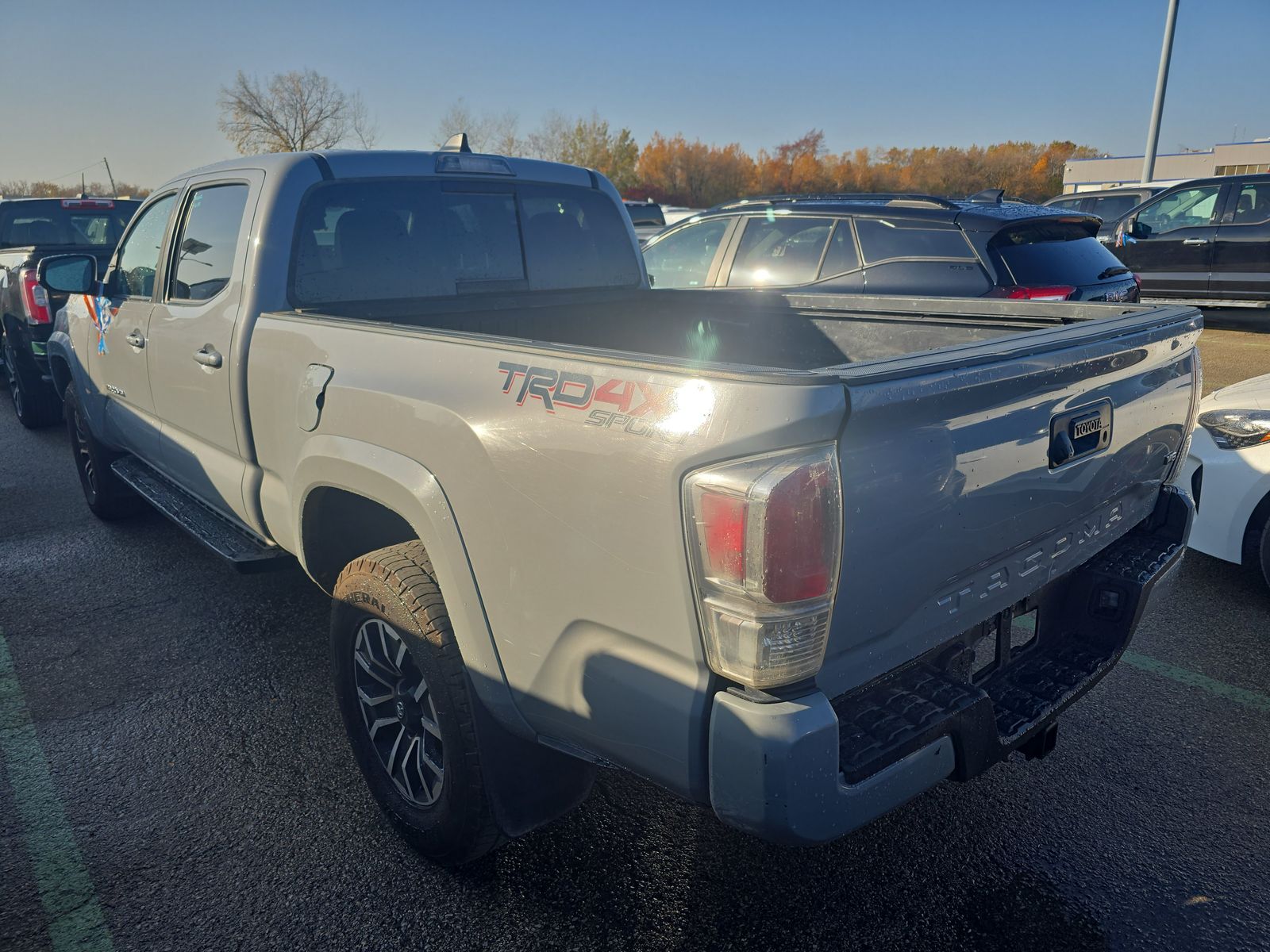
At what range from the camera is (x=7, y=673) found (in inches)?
148

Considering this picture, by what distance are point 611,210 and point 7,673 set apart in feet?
11.0

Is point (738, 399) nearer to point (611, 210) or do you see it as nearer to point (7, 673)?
point (611, 210)

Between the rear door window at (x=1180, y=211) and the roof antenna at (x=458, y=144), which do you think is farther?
the rear door window at (x=1180, y=211)

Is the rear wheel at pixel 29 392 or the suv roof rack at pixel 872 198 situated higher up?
the suv roof rack at pixel 872 198

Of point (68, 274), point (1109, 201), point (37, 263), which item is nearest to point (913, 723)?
point (68, 274)

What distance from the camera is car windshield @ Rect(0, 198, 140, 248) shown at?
31.5ft

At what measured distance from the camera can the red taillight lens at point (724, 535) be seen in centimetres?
159

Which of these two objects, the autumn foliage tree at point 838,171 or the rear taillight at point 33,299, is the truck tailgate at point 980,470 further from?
the autumn foliage tree at point 838,171

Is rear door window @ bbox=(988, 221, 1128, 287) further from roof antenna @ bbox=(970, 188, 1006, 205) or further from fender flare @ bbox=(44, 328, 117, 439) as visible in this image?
fender flare @ bbox=(44, 328, 117, 439)

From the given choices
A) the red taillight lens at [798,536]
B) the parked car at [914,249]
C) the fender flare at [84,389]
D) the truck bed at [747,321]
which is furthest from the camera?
the parked car at [914,249]

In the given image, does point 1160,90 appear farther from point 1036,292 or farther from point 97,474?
point 97,474

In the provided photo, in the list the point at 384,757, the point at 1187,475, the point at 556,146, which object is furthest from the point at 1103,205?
the point at 556,146

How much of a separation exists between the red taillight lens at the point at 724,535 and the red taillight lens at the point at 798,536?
0.05m

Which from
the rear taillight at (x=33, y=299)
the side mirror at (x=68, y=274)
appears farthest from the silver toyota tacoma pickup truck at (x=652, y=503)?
the rear taillight at (x=33, y=299)
